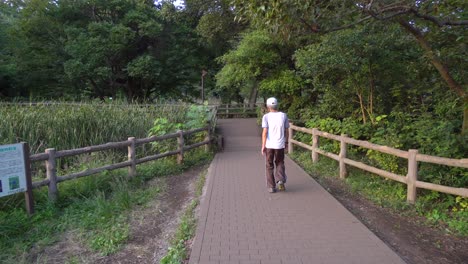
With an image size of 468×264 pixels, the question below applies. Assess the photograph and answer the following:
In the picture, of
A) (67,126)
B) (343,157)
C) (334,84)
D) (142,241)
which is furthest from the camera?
(334,84)

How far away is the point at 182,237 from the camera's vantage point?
4836mm

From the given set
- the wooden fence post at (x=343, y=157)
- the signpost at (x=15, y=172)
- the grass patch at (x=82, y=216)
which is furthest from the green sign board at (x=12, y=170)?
the wooden fence post at (x=343, y=157)

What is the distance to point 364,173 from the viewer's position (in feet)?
28.0

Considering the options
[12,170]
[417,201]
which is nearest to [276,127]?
[417,201]

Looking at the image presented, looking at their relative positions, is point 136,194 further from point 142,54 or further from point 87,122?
point 142,54

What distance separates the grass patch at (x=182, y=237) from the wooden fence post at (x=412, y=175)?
11.5ft

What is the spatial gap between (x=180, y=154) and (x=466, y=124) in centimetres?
666

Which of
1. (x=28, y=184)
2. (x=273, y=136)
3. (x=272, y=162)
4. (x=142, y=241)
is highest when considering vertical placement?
(x=273, y=136)

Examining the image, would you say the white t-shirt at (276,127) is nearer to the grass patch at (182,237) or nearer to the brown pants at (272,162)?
the brown pants at (272,162)

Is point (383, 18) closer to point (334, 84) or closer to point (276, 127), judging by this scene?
point (276, 127)

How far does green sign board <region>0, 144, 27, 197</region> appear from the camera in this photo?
5668 millimetres

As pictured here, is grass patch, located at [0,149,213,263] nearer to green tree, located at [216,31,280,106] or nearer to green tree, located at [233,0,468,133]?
green tree, located at [233,0,468,133]

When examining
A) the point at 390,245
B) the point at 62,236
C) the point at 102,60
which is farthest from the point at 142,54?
the point at 390,245

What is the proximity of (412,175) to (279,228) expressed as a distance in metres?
2.57
